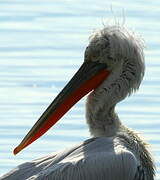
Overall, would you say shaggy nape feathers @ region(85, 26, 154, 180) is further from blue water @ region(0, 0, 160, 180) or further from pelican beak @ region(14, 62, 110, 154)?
blue water @ region(0, 0, 160, 180)

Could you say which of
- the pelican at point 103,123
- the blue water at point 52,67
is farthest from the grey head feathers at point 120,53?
the blue water at point 52,67

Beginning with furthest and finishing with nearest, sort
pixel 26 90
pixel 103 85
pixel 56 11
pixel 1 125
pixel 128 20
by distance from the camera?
pixel 56 11, pixel 128 20, pixel 26 90, pixel 1 125, pixel 103 85

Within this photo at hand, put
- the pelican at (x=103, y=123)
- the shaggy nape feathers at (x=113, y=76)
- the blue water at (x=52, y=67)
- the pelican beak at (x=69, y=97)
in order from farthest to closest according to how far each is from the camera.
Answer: the blue water at (x=52, y=67) → the pelican beak at (x=69, y=97) → the shaggy nape feathers at (x=113, y=76) → the pelican at (x=103, y=123)

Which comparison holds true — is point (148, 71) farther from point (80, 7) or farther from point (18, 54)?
point (80, 7)

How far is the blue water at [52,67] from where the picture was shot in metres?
21.0

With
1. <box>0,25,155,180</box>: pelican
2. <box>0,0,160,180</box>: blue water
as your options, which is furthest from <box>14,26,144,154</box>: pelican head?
<box>0,0,160,180</box>: blue water

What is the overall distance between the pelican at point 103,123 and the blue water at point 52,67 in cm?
248

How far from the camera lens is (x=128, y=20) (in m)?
26.2

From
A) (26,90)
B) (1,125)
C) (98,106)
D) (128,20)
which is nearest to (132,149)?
(98,106)

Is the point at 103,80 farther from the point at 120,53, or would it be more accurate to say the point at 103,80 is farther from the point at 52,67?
the point at 52,67

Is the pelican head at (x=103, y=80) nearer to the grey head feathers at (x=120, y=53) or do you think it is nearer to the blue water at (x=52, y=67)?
the grey head feathers at (x=120, y=53)

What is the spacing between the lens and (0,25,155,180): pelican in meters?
15.2

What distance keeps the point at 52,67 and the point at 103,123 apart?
27.5 ft

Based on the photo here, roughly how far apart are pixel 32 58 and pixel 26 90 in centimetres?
114
